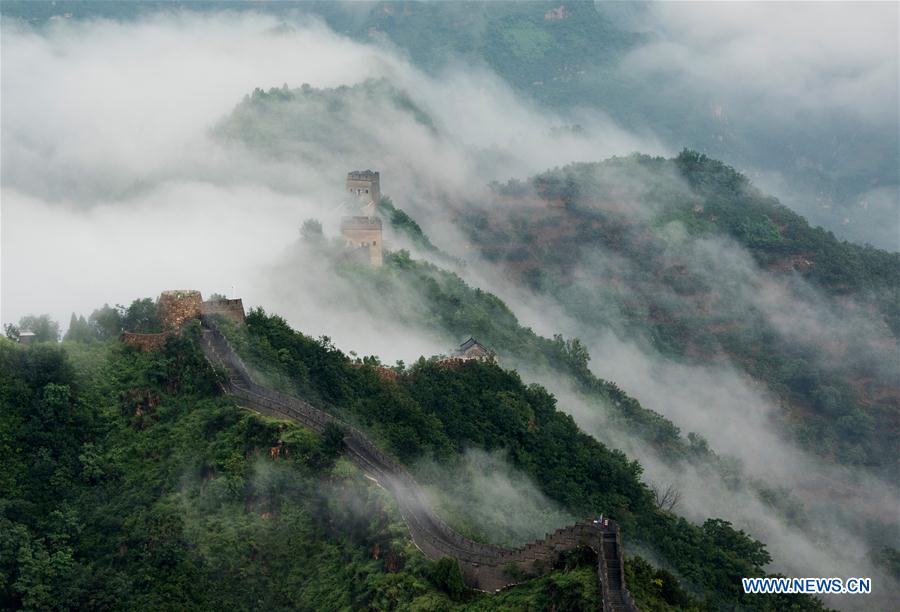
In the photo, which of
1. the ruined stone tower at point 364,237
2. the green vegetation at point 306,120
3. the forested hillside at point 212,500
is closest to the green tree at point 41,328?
the forested hillside at point 212,500

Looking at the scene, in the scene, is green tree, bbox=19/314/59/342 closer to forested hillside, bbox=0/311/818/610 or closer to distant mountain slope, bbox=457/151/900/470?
forested hillside, bbox=0/311/818/610

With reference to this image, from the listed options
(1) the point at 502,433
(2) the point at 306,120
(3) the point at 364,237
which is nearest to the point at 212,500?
(1) the point at 502,433

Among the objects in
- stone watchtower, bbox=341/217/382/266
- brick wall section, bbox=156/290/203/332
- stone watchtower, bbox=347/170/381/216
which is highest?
stone watchtower, bbox=347/170/381/216

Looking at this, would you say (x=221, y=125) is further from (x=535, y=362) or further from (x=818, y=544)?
(x=818, y=544)

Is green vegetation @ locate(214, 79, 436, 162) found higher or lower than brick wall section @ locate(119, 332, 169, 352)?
higher

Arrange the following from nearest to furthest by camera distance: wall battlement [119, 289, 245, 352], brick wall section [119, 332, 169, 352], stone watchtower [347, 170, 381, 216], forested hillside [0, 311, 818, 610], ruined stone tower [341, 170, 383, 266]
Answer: forested hillside [0, 311, 818, 610], brick wall section [119, 332, 169, 352], wall battlement [119, 289, 245, 352], ruined stone tower [341, 170, 383, 266], stone watchtower [347, 170, 381, 216]

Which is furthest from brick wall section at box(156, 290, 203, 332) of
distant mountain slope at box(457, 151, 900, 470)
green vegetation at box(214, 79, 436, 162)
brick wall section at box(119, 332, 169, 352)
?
distant mountain slope at box(457, 151, 900, 470)

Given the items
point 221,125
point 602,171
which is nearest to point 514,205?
point 602,171

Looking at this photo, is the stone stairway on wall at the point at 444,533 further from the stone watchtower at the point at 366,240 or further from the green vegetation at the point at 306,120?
the green vegetation at the point at 306,120
